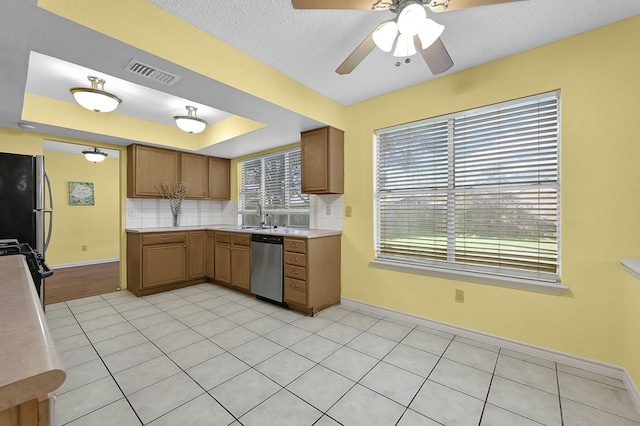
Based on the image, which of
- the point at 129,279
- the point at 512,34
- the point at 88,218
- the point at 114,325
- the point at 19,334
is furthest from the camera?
the point at 88,218

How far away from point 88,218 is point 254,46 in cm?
592

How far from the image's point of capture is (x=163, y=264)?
3.84 meters

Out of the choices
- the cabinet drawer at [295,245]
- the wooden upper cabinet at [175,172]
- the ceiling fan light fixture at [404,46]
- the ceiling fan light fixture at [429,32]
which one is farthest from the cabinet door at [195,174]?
the ceiling fan light fixture at [429,32]

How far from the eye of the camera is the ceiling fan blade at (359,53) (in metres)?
1.65

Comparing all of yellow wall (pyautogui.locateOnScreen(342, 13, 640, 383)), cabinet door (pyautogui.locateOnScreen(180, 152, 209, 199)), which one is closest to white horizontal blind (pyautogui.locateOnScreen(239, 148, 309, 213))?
cabinet door (pyautogui.locateOnScreen(180, 152, 209, 199))

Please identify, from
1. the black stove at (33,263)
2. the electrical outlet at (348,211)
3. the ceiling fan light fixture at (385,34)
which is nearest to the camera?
the ceiling fan light fixture at (385,34)

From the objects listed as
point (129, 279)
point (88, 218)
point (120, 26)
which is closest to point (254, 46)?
point (120, 26)

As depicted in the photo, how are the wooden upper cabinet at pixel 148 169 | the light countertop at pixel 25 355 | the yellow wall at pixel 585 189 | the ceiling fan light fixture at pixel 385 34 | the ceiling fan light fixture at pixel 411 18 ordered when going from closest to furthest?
the light countertop at pixel 25 355 < the ceiling fan light fixture at pixel 411 18 < the ceiling fan light fixture at pixel 385 34 < the yellow wall at pixel 585 189 < the wooden upper cabinet at pixel 148 169

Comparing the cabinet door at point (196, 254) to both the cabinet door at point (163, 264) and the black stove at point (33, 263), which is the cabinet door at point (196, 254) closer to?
the cabinet door at point (163, 264)

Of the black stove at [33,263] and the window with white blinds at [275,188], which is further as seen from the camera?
the window with white blinds at [275,188]

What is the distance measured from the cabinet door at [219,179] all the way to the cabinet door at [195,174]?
0.09 m

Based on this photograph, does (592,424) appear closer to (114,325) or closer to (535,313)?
(535,313)

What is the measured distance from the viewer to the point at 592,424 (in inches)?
59.2

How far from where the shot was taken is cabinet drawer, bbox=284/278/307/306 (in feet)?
9.89
